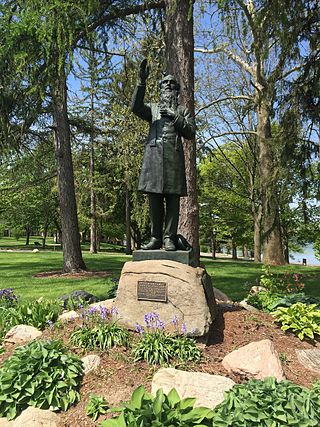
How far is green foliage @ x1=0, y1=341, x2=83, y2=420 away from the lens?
3561mm

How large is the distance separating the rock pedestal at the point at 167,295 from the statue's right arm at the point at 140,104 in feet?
6.37

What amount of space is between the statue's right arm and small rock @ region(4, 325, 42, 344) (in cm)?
312

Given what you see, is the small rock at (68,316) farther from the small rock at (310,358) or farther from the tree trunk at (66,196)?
the tree trunk at (66,196)

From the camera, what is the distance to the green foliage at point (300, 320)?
16.1ft

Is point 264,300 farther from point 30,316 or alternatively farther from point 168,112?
point 30,316

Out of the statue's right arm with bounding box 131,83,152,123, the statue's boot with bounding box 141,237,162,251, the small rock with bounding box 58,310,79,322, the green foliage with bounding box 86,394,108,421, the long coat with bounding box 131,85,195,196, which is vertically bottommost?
the green foliage with bounding box 86,394,108,421

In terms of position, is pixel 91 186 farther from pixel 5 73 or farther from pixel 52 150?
pixel 5 73

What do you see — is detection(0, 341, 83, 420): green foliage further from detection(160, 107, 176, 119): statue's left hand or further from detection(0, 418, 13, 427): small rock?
detection(160, 107, 176, 119): statue's left hand

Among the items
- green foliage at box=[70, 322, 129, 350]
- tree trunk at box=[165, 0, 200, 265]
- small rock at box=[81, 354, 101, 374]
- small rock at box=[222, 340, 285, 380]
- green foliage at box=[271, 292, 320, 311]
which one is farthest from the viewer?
tree trunk at box=[165, 0, 200, 265]

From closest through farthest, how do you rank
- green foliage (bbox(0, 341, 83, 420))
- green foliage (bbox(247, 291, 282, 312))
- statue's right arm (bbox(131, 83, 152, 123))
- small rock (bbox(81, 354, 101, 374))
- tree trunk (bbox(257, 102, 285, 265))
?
green foliage (bbox(0, 341, 83, 420)), small rock (bbox(81, 354, 101, 374)), statue's right arm (bbox(131, 83, 152, 123)), green foliage (bbox(247, 291, 282, 312)), tree trunk (bbox(257, 102, 285, 265))

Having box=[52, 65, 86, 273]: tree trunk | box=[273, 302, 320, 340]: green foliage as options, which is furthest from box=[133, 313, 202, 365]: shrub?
box=[52, 65, 86, 273]: tree trunk

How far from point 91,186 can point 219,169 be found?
9449 millimetres

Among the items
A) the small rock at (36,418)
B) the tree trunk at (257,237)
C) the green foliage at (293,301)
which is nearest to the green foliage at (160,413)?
the small rock at (36,418)

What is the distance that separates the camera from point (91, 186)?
23531 millimetres
